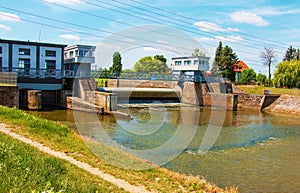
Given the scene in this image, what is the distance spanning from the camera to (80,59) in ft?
134

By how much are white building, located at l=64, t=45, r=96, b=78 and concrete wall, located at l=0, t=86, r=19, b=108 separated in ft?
36.8

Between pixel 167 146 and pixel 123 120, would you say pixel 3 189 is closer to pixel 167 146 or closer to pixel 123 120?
pixel 167 146

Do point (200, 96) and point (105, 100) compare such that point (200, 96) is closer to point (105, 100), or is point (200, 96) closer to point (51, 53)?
point (105, 100)

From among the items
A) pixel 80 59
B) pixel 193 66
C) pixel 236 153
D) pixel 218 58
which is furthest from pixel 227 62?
pixel 236 153

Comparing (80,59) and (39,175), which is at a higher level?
(80,59)

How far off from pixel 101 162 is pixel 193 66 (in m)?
43.4

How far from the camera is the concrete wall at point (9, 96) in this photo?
1025 inches

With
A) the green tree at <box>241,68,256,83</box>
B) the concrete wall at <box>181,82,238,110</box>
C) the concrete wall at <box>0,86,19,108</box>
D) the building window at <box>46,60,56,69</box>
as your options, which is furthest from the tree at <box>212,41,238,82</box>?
the concrete wall at <box>0,86,19,108</box>

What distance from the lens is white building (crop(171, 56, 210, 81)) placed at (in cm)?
4942

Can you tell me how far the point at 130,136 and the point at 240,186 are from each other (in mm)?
9286

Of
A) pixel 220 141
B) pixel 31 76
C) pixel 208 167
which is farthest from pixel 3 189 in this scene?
pixel 31 76

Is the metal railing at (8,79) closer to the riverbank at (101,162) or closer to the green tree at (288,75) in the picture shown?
the riverbank at (101,162)

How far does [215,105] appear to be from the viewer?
42.1m

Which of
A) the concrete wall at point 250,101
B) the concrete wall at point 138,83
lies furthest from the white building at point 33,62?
the concrete wall at point 250,101
